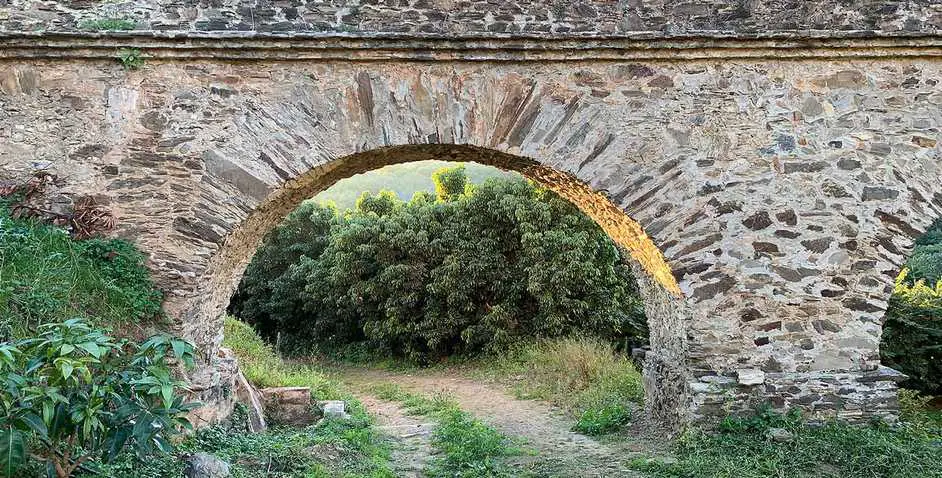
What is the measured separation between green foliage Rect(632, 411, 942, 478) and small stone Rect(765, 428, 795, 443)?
0.02 meters

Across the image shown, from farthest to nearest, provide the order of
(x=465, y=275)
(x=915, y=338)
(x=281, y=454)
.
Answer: (x=465, y=275), (x=915, y=338), (x=281, y=454)

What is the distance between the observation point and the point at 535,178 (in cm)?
602

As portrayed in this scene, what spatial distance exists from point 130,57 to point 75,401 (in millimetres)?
2812

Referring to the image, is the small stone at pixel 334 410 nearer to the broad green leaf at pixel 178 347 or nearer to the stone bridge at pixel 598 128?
the stone bridge at pixel 598 128

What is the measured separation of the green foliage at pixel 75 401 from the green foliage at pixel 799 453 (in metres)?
3.29

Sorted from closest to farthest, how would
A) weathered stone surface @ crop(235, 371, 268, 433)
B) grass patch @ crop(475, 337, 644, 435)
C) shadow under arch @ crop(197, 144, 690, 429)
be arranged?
shadow under arch @ crop(197, 144, 690, 429)
weathered stone surface @ crop(235, 371, 268, 433)
grass patch @ crop(475, 337, 644, 435)

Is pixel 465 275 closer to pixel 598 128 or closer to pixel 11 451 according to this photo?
pixel 598 128

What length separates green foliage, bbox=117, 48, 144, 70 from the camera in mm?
5051

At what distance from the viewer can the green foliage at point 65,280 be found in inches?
174

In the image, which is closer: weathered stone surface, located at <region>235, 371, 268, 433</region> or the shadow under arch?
the shadow under arch

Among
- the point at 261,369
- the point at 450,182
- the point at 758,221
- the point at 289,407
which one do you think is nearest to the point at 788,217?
the point at 758,221

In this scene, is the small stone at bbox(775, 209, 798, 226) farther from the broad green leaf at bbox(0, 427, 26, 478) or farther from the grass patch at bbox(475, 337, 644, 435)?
the broad green leaf at bbox(0, 427, 26, 478)

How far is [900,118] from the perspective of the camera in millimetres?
5355

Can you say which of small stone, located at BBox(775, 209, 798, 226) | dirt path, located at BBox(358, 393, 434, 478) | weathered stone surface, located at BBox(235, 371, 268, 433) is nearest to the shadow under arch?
weathered stone surface, located at BBox(235, 371, 268, 433)
